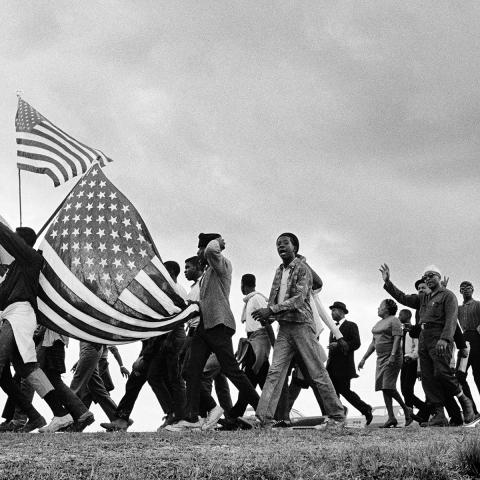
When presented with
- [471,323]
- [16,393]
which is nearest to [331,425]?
[16,393]

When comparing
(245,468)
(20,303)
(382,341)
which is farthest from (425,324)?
(245,468)

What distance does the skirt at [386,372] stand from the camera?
13957mm

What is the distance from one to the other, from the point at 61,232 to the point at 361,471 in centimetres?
602

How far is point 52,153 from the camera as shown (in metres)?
13.4

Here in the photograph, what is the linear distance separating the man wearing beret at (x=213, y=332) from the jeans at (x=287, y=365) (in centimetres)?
33

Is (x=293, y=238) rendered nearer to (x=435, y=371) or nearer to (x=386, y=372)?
(x=435, y=371)

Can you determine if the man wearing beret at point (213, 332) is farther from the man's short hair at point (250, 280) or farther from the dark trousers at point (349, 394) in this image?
the dark trousers at point (349, 394)

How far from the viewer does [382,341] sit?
1416 centimetres

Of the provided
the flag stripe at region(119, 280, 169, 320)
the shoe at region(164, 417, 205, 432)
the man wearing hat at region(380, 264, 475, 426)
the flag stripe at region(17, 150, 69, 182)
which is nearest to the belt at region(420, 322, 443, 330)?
the man wearing hat at region(380, 264, 475, 426)

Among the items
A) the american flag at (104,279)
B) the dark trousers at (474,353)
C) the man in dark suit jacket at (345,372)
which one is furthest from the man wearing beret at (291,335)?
the dark trousers at (474,353)

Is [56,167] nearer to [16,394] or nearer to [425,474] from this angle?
[16,394]

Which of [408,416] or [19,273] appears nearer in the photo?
[19,273]

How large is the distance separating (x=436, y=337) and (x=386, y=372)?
7.79 ft

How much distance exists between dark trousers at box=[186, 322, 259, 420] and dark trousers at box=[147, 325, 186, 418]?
3.07ft
